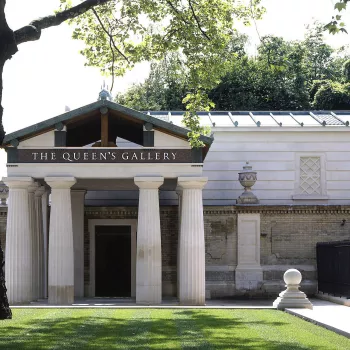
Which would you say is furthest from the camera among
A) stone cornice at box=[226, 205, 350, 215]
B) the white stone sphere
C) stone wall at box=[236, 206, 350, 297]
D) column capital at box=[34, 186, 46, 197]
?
stone wall at box=[236, 206, 350, 297]

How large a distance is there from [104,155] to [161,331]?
A: 35.0 feet

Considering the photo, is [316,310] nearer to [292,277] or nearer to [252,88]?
[292,277]

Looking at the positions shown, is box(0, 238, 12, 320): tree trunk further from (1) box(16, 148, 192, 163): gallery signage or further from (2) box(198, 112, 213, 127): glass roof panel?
(2) box(198, 112, 213, 127): glass roof panel

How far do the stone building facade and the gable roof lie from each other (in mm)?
36

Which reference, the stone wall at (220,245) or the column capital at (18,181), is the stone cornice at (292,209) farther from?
the column capital at (18,181)

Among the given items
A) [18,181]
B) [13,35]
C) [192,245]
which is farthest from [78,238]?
[13,35]

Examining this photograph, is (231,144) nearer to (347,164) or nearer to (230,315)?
(347,164)

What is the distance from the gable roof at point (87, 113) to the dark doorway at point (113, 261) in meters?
6.46

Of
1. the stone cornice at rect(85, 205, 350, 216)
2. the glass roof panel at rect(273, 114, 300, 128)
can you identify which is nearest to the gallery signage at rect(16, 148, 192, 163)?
the stone cornice at rect(85, 205, 350, 216)

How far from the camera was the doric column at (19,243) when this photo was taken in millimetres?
25953

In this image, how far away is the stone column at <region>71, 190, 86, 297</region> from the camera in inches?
1190

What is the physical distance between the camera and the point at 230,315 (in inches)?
817

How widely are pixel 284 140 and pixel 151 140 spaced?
9205 mm

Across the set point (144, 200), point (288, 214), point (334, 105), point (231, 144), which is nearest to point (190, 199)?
point (144, 200)
